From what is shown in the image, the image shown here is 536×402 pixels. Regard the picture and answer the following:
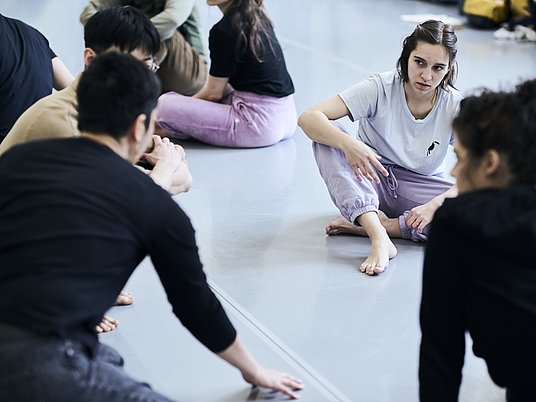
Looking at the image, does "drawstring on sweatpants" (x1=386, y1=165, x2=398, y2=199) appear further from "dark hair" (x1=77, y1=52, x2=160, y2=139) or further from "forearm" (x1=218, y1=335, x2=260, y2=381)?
"dark hair" (x1=77, y1=52, x2=160, y2=139)

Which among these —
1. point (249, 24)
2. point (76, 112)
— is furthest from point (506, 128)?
point (249, 24)

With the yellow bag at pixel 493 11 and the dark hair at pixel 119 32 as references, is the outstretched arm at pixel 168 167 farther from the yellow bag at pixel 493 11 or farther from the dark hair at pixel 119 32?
the yellow bag at pixel 493 11

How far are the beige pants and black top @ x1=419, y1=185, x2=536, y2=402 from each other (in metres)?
2.82

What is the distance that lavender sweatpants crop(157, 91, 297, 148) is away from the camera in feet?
12.8

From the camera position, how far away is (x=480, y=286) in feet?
5.21

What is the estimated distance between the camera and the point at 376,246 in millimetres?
2842

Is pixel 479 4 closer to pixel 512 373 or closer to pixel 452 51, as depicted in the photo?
pixel 452 51

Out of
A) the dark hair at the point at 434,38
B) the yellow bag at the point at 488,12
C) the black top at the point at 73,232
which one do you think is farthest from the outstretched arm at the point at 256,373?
the yellow bag at the point at 488,12

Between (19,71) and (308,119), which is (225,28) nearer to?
(308,119)

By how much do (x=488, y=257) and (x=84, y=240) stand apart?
0.72m

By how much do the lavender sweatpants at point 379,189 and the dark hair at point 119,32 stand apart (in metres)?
0.77

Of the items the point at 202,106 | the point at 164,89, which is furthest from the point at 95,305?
the point at 164,89

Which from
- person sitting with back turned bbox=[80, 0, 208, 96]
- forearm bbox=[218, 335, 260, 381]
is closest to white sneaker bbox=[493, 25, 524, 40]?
person sitting with back turned bbox=[80, 0, 208, 96]

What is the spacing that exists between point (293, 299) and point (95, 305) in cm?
104
